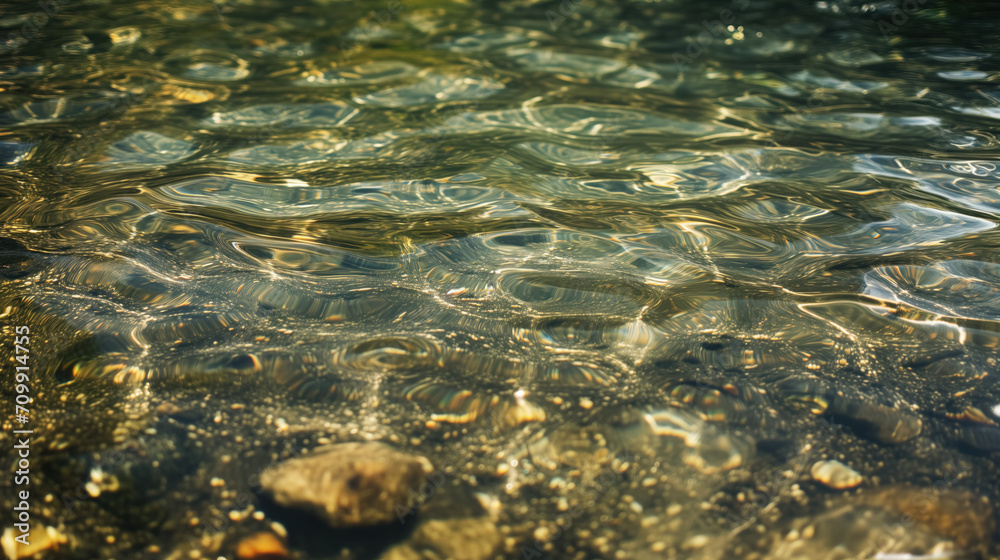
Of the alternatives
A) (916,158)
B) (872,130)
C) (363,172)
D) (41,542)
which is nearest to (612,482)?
(41,542)

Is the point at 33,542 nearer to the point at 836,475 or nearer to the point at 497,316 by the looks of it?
the point at 497,316

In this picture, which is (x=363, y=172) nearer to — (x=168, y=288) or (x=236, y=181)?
(x=236, y=181)

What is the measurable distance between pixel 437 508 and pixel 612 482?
430 millimetres

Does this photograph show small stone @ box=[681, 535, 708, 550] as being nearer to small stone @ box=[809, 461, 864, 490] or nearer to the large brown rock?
small stone @ box=[809, 461, 864, 490]

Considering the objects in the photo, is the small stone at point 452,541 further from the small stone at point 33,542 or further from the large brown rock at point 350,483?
the small stone at point 33,542

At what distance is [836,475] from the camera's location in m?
1.57

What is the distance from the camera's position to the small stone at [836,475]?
5.08ft

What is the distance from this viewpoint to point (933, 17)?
546 centimetres

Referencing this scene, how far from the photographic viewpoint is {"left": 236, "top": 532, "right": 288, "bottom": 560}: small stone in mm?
1374
